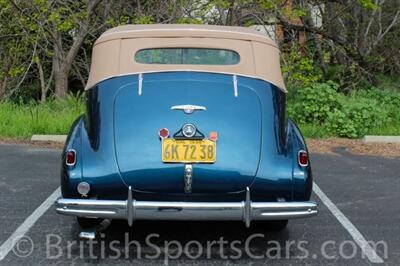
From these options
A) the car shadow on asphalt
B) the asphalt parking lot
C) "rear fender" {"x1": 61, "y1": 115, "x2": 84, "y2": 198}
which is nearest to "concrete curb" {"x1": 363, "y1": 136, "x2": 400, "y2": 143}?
the asphalt parking lot

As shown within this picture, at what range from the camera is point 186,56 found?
201 inches

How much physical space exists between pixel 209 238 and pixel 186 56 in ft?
5.02

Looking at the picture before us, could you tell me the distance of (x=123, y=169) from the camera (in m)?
4.42

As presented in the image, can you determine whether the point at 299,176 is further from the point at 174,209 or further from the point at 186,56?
the point at 186,56

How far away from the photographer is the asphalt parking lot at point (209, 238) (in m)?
4.72

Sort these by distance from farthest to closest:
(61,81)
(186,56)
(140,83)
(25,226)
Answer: (61,81) < (25,226) < (186,56) < (140,83)

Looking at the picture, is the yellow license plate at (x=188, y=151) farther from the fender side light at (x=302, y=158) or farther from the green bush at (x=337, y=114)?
the green bush at (x=337, y=114)

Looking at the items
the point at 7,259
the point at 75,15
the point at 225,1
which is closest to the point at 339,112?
the point at 225,1

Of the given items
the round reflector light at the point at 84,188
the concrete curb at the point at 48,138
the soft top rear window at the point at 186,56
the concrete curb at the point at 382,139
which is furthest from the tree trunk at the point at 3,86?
the round reflector light at the point at 84,188

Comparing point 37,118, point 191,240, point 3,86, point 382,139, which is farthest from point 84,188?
point 3,86

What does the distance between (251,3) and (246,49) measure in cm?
810

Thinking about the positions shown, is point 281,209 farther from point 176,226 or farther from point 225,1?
point 225,1

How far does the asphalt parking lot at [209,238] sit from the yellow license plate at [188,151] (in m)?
0.81

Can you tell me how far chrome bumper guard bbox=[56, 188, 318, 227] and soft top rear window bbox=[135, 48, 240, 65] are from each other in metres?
1.24
